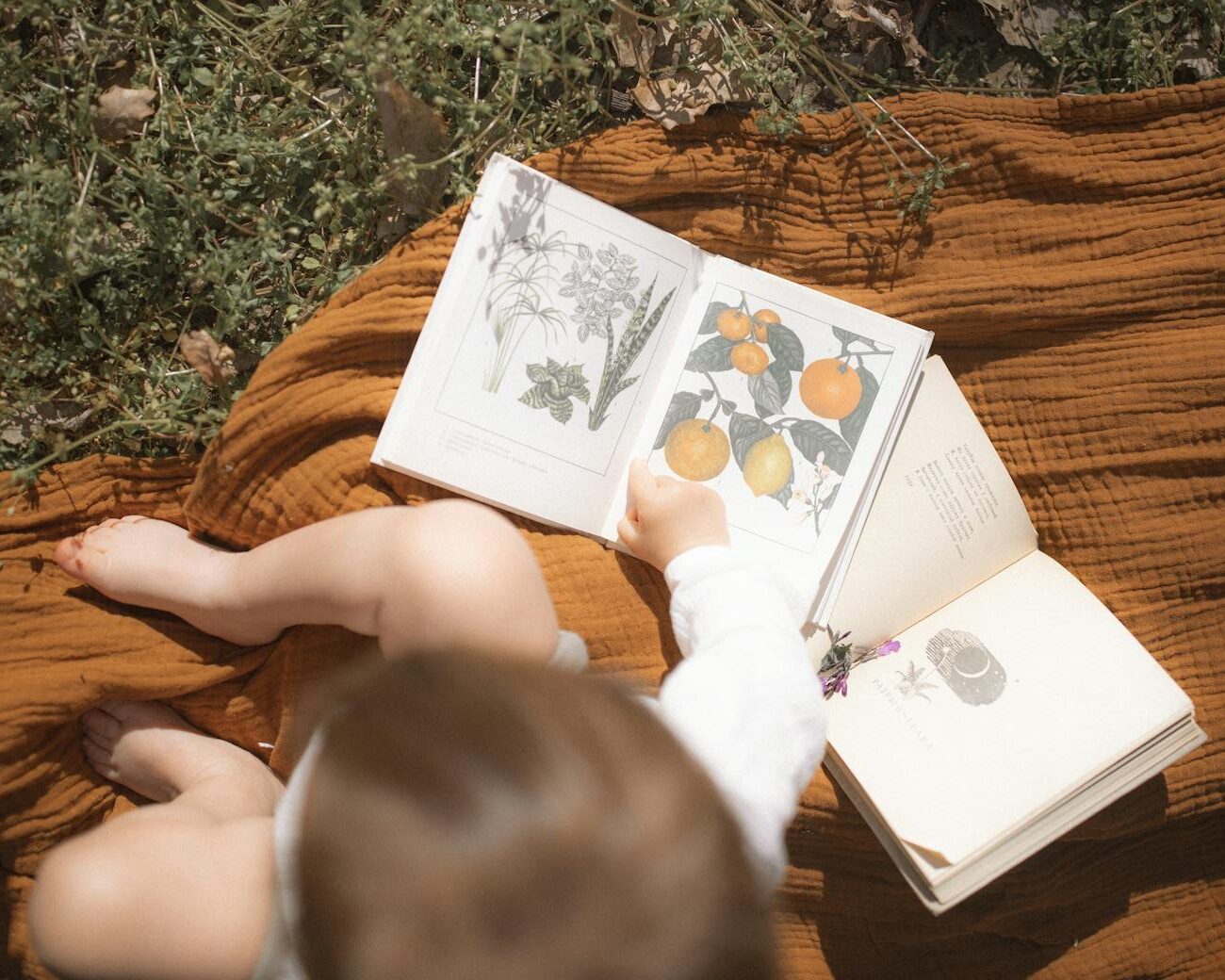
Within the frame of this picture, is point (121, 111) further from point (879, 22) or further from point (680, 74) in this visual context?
point (879, 22)

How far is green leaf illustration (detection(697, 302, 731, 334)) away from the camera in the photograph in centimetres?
106

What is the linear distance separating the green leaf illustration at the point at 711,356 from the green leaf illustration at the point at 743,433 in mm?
60

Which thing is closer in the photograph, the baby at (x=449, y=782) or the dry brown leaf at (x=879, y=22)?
the baby at (x=449, y=782)

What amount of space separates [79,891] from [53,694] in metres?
0.25

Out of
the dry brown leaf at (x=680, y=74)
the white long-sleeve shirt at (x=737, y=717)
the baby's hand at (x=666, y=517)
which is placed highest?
the dry brown leaf at (x=680, y=74)

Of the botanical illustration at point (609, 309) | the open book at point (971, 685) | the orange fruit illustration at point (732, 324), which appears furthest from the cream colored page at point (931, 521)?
the botanical illustration at point (609, 309)

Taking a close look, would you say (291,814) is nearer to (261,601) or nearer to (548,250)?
(261,601)

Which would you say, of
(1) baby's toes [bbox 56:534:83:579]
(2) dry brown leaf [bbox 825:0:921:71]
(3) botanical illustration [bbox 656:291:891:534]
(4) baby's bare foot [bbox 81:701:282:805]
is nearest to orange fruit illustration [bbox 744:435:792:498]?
(3) botanical illustration [bbox 656:291:891:534]

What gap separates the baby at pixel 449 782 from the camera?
0.61m

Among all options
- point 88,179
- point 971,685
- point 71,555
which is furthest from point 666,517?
point 88,179

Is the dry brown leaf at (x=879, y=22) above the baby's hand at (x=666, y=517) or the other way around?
above

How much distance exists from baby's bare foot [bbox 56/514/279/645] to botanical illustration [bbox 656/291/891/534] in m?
0.51

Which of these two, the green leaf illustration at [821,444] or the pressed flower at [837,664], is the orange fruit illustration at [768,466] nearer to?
the green leaf illustration at [821,444]

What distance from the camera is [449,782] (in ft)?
2.06
